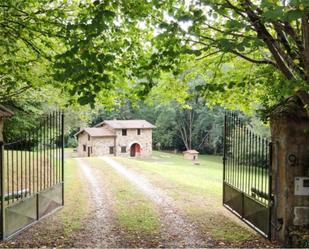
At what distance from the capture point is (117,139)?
47.0 meters

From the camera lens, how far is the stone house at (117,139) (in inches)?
1793

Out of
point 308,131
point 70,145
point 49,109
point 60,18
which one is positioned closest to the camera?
point 308,131

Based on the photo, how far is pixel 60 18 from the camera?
308 inches

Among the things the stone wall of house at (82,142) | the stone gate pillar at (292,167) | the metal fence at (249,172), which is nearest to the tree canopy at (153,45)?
the stone gate pillar at (292,167)

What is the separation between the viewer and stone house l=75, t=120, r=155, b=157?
45.5 metres

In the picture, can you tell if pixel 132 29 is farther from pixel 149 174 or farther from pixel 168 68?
pixel 149 174

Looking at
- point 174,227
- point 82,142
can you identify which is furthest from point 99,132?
point 174,227

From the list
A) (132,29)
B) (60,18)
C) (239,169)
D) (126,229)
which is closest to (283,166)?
(239,169)

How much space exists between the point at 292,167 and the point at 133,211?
16.4ft

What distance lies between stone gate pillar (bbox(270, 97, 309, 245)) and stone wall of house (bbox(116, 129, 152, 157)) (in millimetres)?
40444

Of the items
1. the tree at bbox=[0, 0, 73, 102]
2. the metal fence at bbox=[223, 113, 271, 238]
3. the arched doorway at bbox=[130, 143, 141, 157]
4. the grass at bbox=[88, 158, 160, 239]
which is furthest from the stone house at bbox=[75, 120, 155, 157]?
the tree at bbox=[0, 0, 73, 102]

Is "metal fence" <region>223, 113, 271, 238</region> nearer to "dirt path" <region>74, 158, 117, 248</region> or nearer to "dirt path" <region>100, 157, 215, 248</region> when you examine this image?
"dirt path" <region>100, 157, 215, 248</region>

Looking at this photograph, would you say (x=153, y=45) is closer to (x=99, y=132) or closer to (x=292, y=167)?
(x=292, y=167)

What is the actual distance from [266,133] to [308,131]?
81.8 feet
